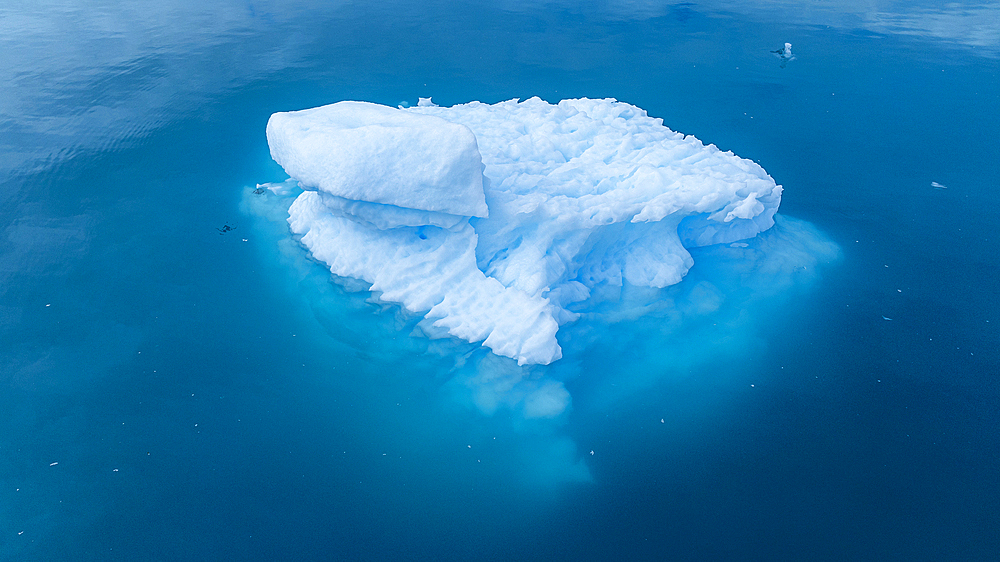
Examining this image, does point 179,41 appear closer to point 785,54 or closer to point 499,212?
point 499,212

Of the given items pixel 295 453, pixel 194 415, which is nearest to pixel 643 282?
pixel 295 453

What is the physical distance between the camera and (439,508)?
8.25 m

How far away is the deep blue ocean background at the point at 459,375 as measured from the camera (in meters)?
8.09

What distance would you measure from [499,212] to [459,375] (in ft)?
10.7

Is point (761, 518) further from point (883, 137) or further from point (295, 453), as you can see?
point (883, 137)

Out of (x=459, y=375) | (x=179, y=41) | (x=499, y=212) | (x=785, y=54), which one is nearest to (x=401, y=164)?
(x=499, y=212)

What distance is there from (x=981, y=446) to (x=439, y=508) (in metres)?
8.68

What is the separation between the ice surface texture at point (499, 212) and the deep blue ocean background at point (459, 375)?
73 cm

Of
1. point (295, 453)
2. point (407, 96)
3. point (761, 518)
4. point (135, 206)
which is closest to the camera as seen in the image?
point (761, 518)

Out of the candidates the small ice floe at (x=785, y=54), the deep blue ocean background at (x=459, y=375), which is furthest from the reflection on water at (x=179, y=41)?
the small ice floe at (x=785, y=54)

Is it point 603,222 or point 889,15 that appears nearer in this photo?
point 603,222

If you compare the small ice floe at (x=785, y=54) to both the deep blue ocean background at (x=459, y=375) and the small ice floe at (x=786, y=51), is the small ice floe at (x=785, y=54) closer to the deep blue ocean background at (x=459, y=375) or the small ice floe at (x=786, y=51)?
the small ice floe at (x=786, y=51)

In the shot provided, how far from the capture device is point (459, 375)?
10.1 meters

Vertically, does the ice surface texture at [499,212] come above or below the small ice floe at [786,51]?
below
